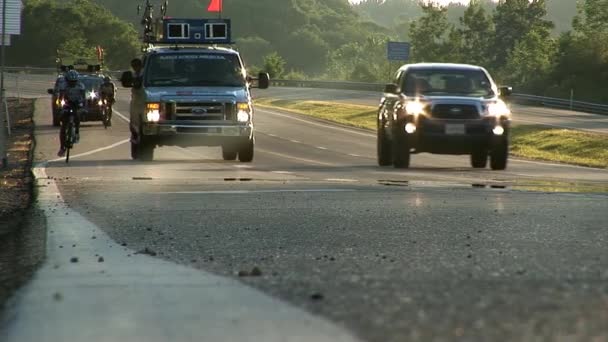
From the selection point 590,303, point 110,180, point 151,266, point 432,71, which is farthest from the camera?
point 432,71

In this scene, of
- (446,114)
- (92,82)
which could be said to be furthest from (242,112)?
(92,82)

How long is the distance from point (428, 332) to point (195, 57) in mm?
19940

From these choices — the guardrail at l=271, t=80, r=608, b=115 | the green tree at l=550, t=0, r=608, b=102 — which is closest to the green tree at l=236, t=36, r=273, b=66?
the guardrail at l=271, t=80, r=608, b=115

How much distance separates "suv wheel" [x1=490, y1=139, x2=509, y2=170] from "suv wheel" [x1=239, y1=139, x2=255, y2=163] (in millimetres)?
4865

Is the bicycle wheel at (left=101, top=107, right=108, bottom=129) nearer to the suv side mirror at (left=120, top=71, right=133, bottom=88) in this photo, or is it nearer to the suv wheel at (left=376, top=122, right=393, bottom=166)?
the suv side mirror at (left=120, top=71, right=133, bottom=88)

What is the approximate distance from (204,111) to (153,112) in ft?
3.17

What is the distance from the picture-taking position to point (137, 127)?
85.1ft

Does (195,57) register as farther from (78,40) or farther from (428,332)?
(78,40)

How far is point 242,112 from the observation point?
25.3 m

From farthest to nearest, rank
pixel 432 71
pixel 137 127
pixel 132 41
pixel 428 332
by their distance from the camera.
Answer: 1. pixel 132 41
2. pixel 137 127
3. pixel 432 71
4. pixel 428 332

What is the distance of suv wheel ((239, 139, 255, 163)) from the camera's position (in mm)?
26391

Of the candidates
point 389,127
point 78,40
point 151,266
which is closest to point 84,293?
point 151,266

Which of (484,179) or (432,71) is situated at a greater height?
(432,71)

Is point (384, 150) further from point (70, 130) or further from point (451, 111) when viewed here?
point (70, 130)
